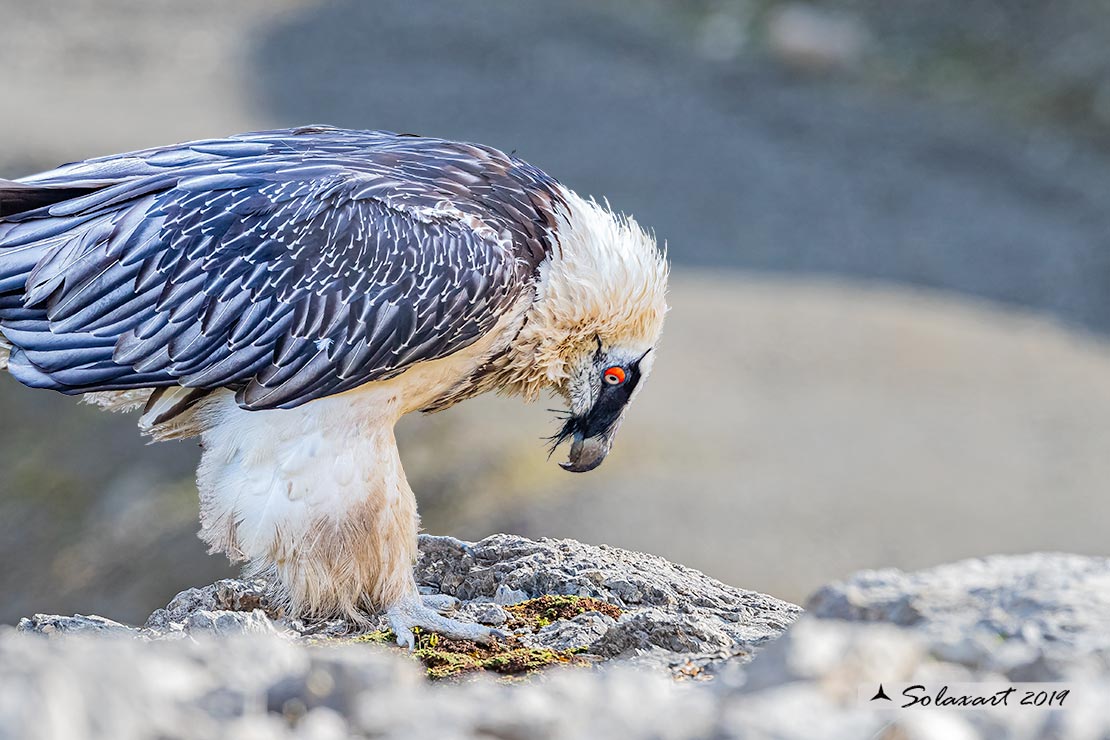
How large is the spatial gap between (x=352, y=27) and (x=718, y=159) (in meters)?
7.36

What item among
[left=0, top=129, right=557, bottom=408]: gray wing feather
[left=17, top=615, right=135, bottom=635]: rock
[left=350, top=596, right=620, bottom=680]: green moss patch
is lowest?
[left=17, top=615, right=135, bottom=635]: rock

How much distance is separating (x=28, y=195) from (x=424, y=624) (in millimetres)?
2328

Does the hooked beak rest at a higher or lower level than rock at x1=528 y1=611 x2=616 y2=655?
higher

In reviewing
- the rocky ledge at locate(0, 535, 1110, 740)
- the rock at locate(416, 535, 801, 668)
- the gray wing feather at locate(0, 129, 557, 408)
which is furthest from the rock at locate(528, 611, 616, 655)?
the gray wing feather at locate(0, 129, 557, 408)

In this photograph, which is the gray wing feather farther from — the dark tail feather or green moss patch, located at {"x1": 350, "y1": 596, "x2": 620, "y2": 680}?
green moss patch, located at {"x1": 350, "y1": 596, "x2": 620, "y2": 680}

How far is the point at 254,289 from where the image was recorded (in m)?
5.45

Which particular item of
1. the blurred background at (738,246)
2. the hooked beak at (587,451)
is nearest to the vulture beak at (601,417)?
the hooked beak at (587,451)

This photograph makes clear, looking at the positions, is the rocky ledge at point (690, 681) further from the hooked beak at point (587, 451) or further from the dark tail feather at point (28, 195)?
the dark tail feather at point (28, 195)

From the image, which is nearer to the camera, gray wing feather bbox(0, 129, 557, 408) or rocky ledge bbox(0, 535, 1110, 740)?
rocky ledge bbox(0, 535, 1110, 740)

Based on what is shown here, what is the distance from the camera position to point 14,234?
5.59m

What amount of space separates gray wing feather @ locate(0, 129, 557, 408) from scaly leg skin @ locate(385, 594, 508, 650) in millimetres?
894

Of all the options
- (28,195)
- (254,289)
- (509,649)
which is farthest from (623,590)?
(28,195)

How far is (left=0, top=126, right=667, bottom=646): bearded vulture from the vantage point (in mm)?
5371

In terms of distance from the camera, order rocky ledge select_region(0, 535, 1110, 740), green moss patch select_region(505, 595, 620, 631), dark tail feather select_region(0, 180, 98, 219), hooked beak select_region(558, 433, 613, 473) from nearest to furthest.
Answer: rocky ledge select_region(0, 535, 1110, 740)
green moss patch select_region(505, 595, 620, 631)
dark tail feather select_region(0, 180, 98, 219)
hooked beak select_region(558, 433, 613, 473)
